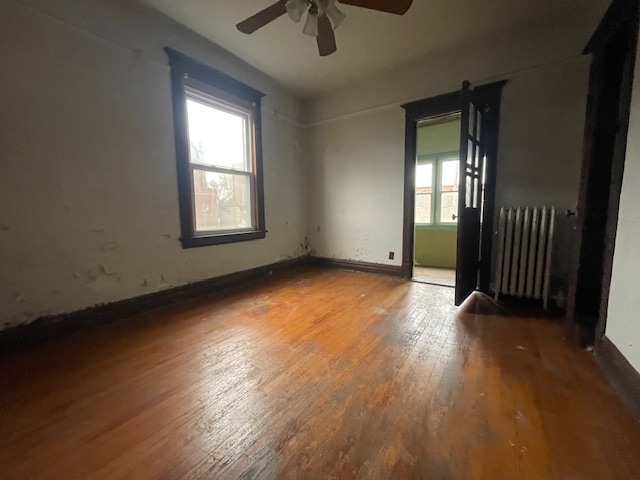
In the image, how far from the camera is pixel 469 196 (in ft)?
8.82

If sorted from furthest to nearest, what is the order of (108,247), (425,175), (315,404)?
1. (425,175)
2. (108,247)
3. (315,404)

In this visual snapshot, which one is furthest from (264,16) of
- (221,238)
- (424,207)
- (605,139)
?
(424,207)

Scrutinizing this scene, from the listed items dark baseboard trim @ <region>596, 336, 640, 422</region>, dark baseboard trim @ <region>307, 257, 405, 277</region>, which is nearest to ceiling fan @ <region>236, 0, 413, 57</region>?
dark baseboard trim @ <region>596, 336, 640, 422</region>

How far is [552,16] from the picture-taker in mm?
2422

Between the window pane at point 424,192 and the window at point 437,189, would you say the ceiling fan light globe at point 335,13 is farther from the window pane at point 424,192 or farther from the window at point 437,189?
the window pane at point 424,192

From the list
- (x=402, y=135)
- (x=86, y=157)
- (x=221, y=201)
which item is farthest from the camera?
(x=402, y=135)

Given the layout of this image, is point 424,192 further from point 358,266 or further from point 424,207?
point 358,266

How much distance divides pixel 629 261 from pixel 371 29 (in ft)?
9.02

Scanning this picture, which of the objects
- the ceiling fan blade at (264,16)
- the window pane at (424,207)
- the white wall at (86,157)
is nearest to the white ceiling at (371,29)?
the white wall at (86,157)

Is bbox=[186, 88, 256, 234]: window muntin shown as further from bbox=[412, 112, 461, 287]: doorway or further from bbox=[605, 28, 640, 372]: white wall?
bbox=[605, 28, 640, 372]: white wall

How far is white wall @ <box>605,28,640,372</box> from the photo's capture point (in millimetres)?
1315

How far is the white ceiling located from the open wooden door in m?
0.65

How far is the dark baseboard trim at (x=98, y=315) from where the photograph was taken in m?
1.78

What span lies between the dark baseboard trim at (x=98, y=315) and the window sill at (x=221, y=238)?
0.42 meters
